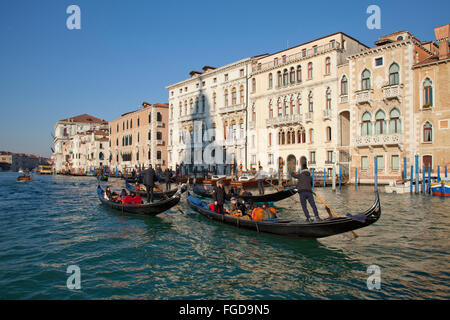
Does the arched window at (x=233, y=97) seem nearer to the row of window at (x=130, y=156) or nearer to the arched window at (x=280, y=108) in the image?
the arched window at (x=280, y=108)

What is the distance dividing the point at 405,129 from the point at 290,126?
890 cm

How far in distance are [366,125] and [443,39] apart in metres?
6.79

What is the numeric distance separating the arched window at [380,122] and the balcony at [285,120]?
19.1 ft

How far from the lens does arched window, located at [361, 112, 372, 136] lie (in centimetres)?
2283

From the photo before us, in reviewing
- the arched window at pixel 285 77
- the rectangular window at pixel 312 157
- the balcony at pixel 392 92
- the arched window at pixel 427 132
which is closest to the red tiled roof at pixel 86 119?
the arched window at pixel 285 77

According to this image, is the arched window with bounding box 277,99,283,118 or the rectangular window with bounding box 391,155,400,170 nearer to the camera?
the rectangular window with bounding box 391,155,400,170

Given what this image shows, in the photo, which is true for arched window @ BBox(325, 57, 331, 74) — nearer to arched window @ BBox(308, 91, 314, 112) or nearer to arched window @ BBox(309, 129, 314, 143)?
arched window @ BBox(308, 91, 314, 112)

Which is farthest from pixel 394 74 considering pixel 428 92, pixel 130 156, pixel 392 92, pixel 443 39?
pixel 130 156

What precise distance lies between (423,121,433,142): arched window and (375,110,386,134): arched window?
95.8 inches

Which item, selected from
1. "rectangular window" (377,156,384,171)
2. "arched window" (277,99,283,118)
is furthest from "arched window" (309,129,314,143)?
"rectangular window" (377,156,384,171)

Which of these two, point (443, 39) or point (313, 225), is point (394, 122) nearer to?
point (443, 39)

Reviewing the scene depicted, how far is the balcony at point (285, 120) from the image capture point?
86.7ft

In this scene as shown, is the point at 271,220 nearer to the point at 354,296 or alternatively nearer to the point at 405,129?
the point at 354,296

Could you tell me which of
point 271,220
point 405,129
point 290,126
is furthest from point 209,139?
point 271,220
